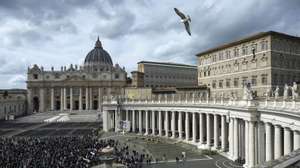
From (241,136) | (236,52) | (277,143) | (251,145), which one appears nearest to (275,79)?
(236,52)

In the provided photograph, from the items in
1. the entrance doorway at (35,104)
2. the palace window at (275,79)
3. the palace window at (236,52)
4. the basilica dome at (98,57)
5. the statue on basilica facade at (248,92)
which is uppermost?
the basilica dome at (98,57)

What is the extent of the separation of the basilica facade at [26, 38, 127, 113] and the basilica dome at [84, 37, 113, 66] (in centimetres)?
1680

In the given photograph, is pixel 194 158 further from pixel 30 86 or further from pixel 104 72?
pixel 30 86

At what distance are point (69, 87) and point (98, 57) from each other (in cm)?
2831

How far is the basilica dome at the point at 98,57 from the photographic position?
176025 mm

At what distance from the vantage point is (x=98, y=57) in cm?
17700

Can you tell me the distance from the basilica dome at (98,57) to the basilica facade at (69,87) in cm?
1680

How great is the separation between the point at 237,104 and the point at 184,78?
10592cm

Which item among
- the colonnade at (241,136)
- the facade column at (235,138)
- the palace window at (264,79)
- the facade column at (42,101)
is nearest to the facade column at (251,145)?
the colonnade at (241,136)

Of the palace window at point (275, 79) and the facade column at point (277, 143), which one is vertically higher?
the palace window at point (275, 79)

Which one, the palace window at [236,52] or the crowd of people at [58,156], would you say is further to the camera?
the palace window at [236,52]

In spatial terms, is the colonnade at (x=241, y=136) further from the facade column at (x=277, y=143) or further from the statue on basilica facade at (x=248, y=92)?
the statue on basilica facade at (x=248, y=92)

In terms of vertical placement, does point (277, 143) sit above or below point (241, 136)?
above

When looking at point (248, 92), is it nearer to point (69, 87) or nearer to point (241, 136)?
point (241, 136)
